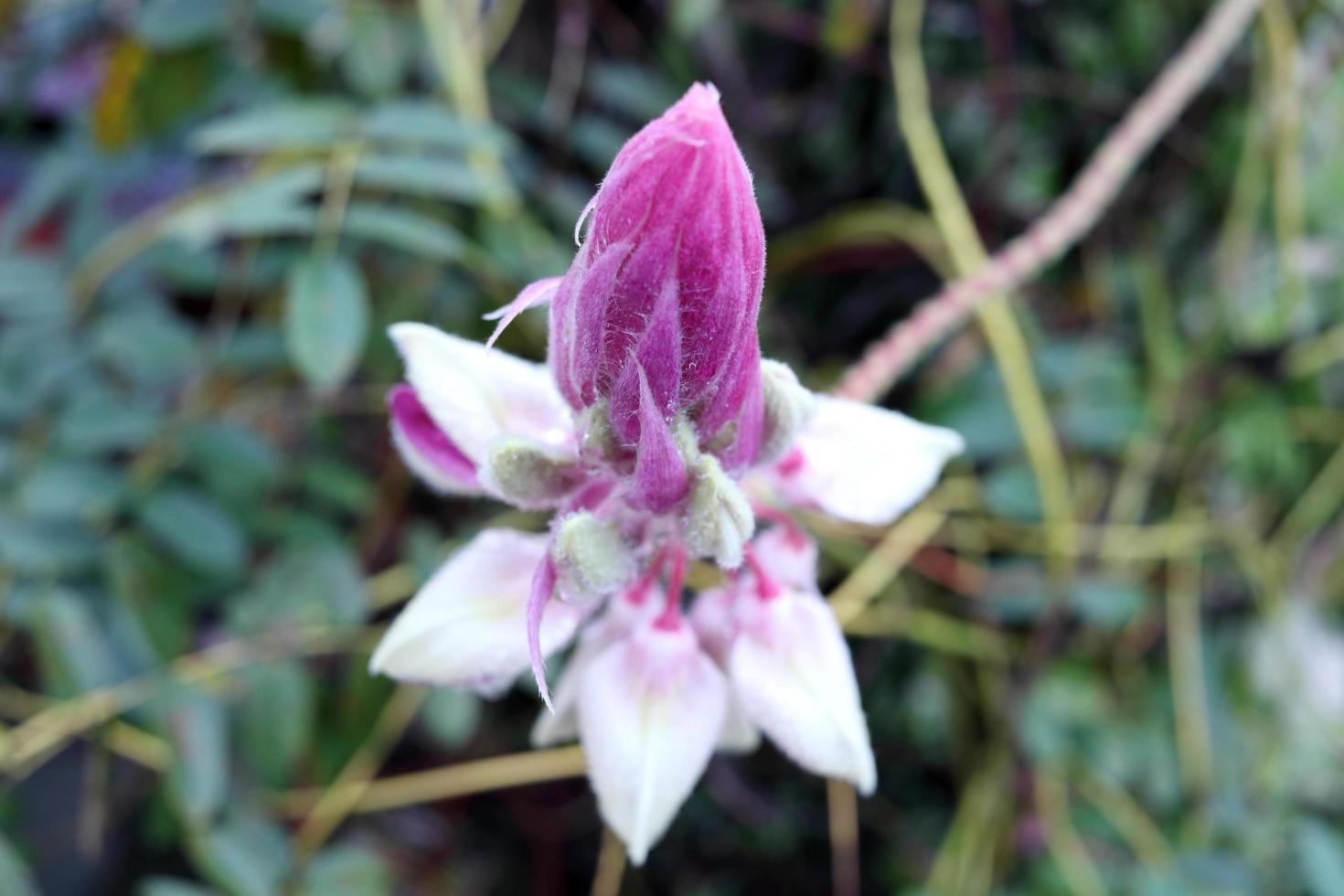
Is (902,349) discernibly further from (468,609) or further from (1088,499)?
(1088,499)

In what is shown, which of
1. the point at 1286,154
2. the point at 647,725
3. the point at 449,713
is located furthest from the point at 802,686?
the point at 1286,154

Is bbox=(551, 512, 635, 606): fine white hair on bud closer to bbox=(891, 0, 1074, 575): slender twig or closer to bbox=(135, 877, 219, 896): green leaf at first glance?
bbox=(135, 877, 219, 896): green leaf

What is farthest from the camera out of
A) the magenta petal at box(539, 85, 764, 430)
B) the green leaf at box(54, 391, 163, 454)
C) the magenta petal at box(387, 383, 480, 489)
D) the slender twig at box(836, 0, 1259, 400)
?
the green leaf at box(54, 391, 163, 454)

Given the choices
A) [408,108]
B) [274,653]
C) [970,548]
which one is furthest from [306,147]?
[970,548]

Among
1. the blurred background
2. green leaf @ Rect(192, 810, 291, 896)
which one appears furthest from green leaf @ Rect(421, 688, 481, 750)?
green leaf @ Rect(192, 810, 291, 896)

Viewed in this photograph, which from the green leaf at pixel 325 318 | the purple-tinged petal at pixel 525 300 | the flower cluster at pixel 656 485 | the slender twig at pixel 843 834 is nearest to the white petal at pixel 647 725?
the flower cluster at pixel 656 485

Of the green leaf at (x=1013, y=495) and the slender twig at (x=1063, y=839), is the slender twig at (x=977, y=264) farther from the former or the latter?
the slender twig at (x=1063, y=839)

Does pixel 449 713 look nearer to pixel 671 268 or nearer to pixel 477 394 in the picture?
pixel 477 394
